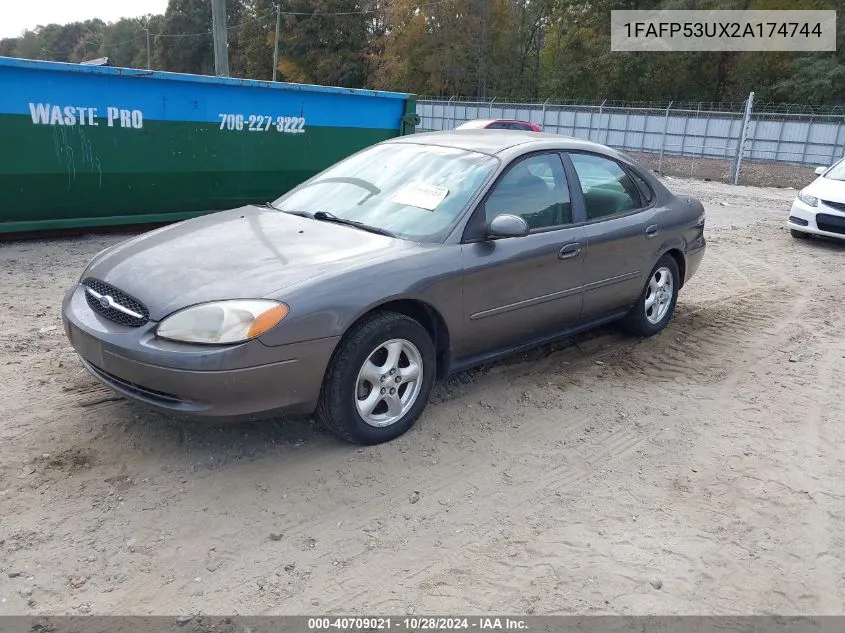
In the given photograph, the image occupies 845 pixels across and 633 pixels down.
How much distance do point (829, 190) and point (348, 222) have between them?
8.63m

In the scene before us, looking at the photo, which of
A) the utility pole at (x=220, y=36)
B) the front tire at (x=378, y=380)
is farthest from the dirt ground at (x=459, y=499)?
the utility pole at (x=220, y=36)

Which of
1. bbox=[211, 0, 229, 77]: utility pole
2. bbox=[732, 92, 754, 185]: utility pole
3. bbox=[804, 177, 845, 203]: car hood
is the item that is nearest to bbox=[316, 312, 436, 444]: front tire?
bbox=[804, 177, 845, 203]: car hood

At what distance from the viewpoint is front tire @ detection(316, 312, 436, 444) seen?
3400 millimetres

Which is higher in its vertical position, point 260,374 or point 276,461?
point 260,374

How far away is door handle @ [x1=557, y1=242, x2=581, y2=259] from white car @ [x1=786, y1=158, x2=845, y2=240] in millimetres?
6913

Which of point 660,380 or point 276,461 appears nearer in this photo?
point 276,461

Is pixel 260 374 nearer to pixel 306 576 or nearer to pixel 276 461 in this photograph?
pixel 276 461

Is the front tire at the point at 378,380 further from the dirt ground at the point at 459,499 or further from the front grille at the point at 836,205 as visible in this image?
the front grille at the point at 836,205

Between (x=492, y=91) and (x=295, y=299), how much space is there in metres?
51.8

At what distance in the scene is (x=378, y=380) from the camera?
358cm

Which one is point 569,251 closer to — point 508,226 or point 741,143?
point 508,226

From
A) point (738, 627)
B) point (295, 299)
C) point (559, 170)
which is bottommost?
point (738, 627)

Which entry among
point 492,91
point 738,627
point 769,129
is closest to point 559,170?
point 738,627

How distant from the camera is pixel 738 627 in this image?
259 cm
